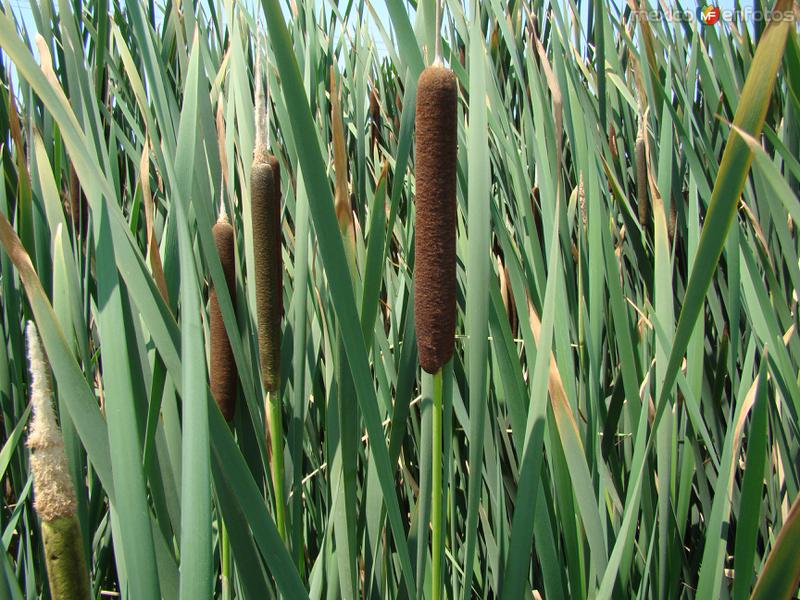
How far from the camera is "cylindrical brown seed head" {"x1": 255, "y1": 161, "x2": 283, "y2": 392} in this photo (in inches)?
28.6

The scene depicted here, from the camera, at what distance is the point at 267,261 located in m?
0.75

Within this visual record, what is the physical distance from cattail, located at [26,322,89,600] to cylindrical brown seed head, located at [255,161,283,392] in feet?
1.12

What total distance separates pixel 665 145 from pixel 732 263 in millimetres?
241

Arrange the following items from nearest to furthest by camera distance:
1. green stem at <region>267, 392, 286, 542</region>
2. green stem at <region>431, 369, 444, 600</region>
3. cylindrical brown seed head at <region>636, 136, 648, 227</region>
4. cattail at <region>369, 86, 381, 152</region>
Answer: green stem at <region>431, 369, 444, 600</region> → green stem at <region>267, 392, 286, 542</region> → cylindrical brown seed head at <region>636, 136, 648, 227</region> → cattail at <region>369, 86, 381, 152</region>

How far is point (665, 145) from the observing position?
112 centimetres

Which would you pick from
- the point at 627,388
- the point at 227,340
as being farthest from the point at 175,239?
the point at 627,388

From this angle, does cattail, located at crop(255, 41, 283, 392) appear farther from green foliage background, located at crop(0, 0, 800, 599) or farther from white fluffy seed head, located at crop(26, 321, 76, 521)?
white fluffy seed head, located at crop(26, 321, 76, 521)

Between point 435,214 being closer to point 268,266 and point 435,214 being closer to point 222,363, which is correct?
point 268,266

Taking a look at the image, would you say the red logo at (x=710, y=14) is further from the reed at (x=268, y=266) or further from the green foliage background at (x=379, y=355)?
the reed at (x=268, y=266)

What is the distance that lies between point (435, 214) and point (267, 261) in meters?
0.23

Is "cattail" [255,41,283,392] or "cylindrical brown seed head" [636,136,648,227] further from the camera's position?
"cylindrical brown seed head" [636,136,648,227]

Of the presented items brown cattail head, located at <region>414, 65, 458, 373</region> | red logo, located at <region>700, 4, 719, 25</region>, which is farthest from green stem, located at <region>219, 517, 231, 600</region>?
red logo, located at <region>700, 4, 719, 25</region>

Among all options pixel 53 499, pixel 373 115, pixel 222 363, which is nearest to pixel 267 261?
pixel 222 363

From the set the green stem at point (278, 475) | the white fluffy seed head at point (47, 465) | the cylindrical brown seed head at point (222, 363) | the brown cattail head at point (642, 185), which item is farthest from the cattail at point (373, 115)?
the white fluffy seed head at point (47, 465)
